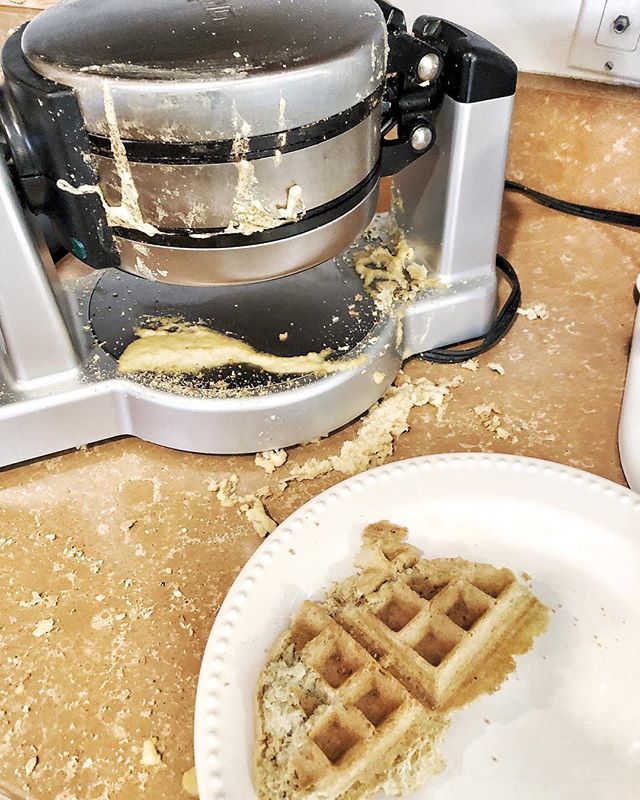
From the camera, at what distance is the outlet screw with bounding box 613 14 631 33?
86 cm

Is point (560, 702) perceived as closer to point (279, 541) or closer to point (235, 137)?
point (279, 541)

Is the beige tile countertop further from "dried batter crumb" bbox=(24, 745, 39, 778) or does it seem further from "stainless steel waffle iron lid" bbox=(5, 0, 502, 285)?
"stainless steel waffle iron lid" bbox=(5, 0, 502, 285)

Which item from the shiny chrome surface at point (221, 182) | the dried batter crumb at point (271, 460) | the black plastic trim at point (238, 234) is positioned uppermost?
the shiny chrome surface at point (221, 182)

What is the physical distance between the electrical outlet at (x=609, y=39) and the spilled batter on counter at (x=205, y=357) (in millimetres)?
527

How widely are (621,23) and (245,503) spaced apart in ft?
2.35

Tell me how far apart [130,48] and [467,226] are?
0.38 meters

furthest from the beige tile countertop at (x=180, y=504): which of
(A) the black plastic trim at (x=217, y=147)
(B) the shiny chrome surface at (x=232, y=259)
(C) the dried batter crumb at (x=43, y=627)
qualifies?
(A) the black plastic trim at (x=217, y=147)

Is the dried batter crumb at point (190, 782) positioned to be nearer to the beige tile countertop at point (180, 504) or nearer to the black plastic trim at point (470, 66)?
the beige tile countertop at point (180, 504)

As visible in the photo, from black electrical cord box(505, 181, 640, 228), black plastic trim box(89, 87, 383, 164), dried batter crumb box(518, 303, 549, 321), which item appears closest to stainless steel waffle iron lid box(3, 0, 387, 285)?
black plastic trim box(89, 87, 383, 164)

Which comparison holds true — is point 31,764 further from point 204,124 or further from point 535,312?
point 535,312

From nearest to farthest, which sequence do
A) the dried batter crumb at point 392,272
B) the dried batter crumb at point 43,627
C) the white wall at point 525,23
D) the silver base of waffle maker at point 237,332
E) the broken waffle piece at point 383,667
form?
the broken waffle piece at point 383,667 → the dried batter crumb at point 43,627 → the silver base of waffle maker at point 237,332 → the dried batter crumb at point 392,272 → the white wall at point 525,23

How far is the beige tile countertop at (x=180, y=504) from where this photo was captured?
508mm

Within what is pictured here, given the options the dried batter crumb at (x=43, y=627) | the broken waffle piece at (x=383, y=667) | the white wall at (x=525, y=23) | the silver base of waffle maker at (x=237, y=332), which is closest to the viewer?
the broken waffle piece at (x=383, y=667)

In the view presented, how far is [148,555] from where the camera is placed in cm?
62
